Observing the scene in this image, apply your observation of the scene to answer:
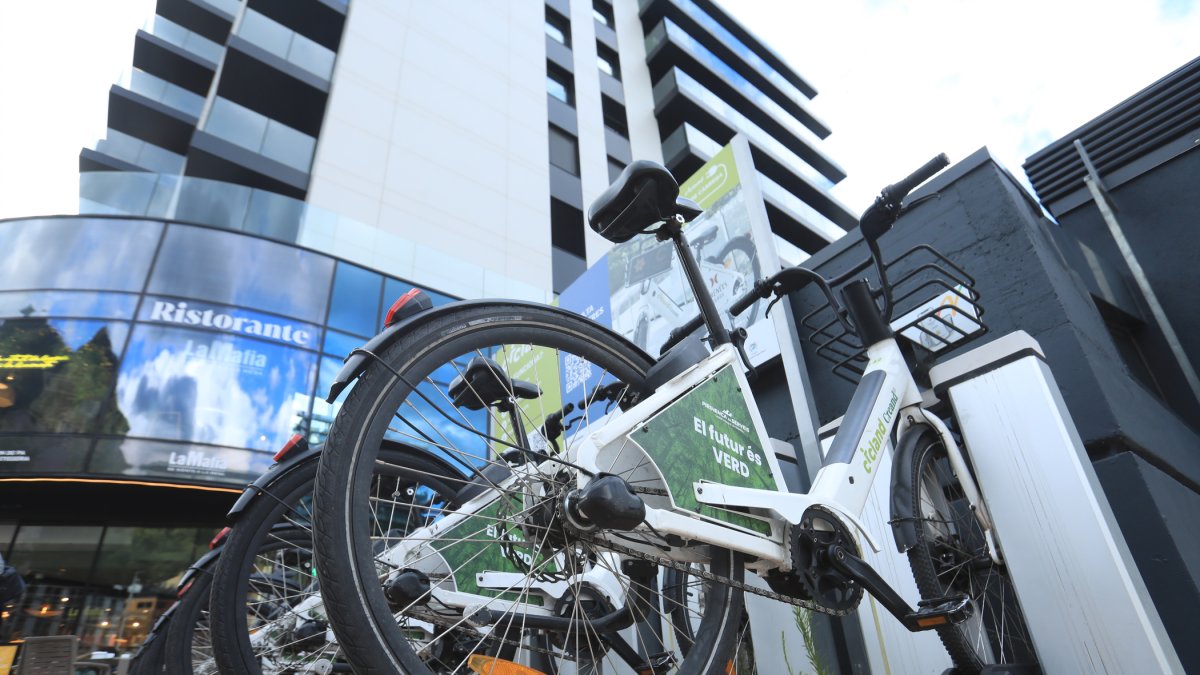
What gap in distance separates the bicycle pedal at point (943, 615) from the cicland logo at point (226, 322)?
10786 mm

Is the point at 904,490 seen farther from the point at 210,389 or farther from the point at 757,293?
the point at 210,389

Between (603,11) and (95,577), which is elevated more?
(603,11)

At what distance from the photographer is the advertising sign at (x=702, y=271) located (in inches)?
174

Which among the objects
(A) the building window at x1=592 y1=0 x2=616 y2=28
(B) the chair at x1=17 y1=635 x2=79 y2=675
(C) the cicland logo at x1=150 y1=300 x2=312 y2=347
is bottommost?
(B) the chair at x1=17 y1=635 x2=79 y2=675

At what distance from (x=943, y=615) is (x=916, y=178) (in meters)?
1.33

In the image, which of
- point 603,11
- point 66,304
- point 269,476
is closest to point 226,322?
point 66,304

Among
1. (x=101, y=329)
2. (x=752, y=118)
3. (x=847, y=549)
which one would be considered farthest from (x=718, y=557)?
(x=752, y=118)

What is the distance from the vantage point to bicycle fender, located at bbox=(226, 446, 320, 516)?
2088 millimetres

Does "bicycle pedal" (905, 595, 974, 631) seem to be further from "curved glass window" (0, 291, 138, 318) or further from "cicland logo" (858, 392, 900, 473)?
"curved glass window" (0, 291, 138, 318)

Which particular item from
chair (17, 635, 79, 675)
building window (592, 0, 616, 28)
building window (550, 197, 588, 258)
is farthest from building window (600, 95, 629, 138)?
chair (17, 635, 79, 675)

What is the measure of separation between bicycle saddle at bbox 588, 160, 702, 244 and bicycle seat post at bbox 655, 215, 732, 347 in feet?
0.20

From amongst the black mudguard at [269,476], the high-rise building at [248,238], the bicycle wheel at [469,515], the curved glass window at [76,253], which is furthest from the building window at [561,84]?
the bicycle wheel at [469,515]

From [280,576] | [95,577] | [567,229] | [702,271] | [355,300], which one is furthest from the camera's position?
[567,229]

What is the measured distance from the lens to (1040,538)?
2174mm
